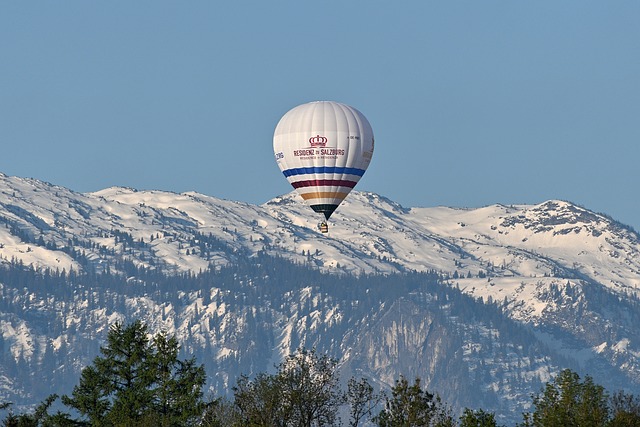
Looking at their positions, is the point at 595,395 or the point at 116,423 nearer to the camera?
the point at 116,423

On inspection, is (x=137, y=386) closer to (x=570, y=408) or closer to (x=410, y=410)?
(x=410, y=410)

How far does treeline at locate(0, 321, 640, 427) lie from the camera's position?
148250 mm

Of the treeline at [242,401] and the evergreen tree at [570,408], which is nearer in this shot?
the evergreen tree at [570,408]

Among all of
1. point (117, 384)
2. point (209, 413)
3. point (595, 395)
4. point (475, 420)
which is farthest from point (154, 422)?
point (595, 395)

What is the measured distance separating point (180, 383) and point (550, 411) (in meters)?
31.0

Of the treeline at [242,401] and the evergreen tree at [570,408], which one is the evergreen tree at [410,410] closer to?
the treeline at [242,401]

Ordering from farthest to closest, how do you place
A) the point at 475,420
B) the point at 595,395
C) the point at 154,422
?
the point at 595,395 < the point at 154,422 < the point at 475,420

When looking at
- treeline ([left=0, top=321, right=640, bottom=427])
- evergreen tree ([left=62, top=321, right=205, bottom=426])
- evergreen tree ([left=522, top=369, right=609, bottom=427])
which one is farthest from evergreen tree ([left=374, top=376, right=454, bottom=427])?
evergreen tree ([left=62, top=321, right=205, bottom=426])

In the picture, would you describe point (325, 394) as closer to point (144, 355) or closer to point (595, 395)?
point (144, 355)

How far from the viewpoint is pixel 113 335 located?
6412 inches

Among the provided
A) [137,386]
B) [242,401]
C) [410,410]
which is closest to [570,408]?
[410,410]

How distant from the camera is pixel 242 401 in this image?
151 meters

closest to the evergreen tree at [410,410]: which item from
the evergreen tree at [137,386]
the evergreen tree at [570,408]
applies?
the evergreen tree at [570,408]

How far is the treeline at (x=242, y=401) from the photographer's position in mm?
148250
